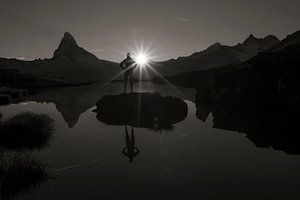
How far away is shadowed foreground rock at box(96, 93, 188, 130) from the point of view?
42.7 metres

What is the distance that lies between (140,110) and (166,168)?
26.8 m

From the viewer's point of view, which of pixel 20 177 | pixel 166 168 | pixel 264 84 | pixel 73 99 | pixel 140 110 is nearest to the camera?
pixel 20 177

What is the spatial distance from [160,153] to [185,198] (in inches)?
376

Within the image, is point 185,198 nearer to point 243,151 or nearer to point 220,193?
point 220,193

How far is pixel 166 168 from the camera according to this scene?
2111 cm

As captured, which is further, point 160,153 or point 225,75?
point 225,75

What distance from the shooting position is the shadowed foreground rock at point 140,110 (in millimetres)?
42722

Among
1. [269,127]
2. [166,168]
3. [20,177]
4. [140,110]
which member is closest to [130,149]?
[166,168]

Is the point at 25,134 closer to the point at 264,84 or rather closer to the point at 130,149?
the point at 130,149

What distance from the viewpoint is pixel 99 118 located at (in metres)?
45.6

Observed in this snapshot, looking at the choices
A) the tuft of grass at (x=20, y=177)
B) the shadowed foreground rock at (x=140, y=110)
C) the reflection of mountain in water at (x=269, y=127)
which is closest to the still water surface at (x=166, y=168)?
the tuft of grass at (x=20, y=177)

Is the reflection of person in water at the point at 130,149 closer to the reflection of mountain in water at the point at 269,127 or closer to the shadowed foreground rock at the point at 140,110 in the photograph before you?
the shadowed foreground rock at the point at 140,110

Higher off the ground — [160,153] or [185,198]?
[160,153]

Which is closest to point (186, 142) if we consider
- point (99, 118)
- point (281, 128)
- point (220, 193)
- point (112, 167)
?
point (112, 167)
